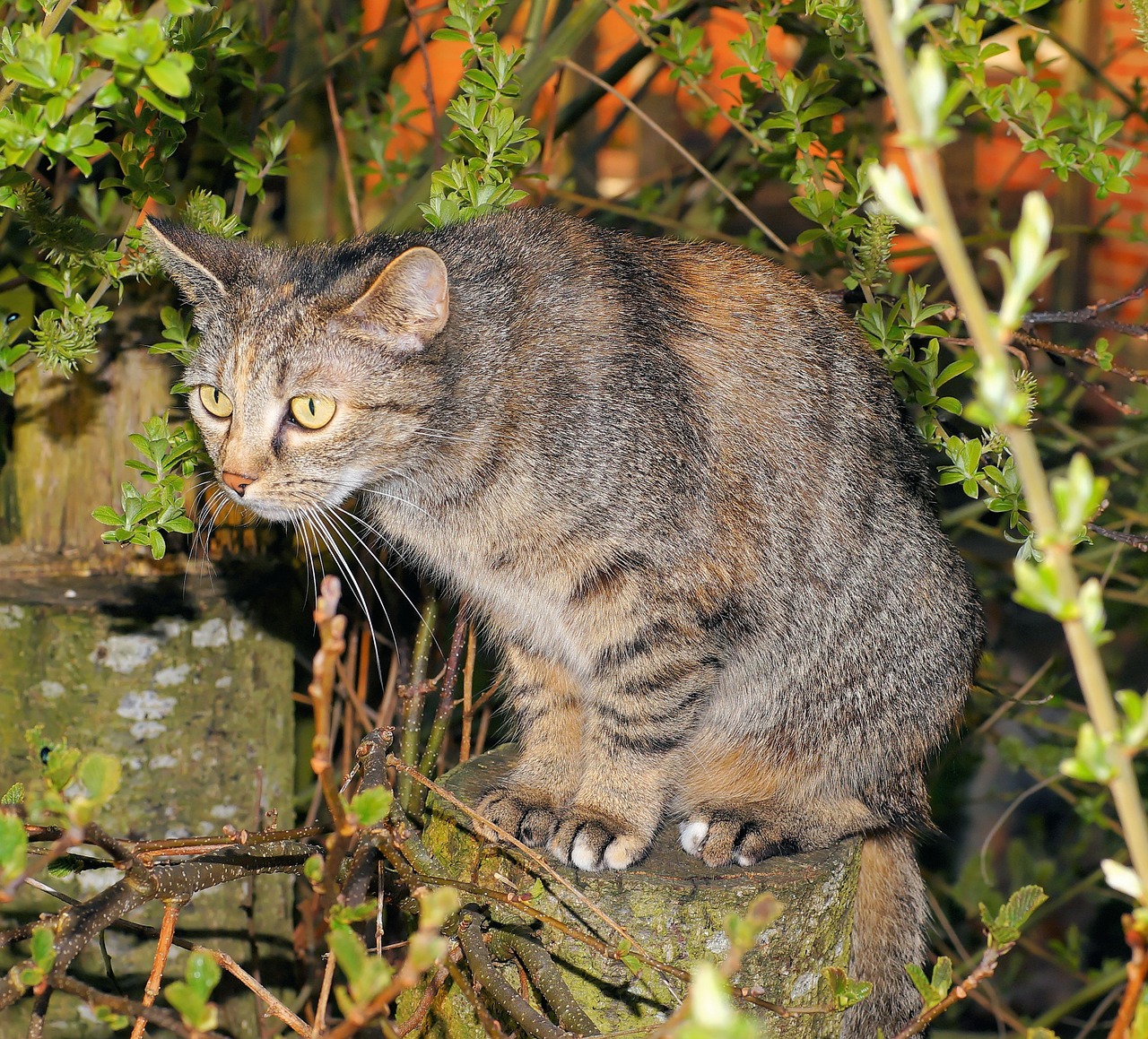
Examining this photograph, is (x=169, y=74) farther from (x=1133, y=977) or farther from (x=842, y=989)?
(x=842, y=989)

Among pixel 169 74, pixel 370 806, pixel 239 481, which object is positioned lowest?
pixel 239 481

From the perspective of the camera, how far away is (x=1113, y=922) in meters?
5.23

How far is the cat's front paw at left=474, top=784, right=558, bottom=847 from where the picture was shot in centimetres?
256

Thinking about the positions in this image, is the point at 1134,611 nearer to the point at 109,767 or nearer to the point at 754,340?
the point at 754,340

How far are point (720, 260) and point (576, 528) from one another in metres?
0.79

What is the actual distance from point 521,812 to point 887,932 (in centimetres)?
88

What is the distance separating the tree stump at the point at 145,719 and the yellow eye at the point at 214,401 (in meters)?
0.67

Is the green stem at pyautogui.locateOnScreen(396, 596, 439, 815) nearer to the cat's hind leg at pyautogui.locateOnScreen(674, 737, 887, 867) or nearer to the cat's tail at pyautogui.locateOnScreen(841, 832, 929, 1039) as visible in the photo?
the cat's hind leg at pyautogui.locateOnScreen(674, 737, 887, 867)

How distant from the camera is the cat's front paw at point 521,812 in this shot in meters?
2.56

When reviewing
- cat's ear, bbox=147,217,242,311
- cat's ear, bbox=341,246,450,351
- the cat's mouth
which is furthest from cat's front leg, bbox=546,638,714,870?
cat's ear, bbox=147,217,242,311

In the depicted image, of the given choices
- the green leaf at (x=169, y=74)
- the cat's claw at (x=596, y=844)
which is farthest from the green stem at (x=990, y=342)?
the cat's claw at (x=596, y=844)

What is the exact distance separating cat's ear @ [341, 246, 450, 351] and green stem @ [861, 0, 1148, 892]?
1.43 meters

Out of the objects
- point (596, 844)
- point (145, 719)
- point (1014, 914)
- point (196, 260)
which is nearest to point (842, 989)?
point (1014, 914)

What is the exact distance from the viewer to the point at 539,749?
2.83m
